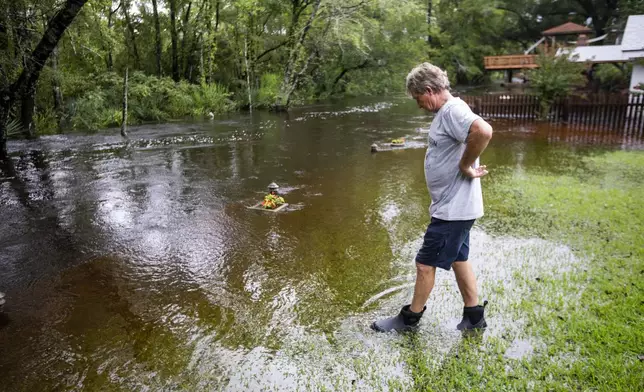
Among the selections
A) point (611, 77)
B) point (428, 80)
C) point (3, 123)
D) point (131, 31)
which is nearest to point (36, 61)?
point (3, 123)

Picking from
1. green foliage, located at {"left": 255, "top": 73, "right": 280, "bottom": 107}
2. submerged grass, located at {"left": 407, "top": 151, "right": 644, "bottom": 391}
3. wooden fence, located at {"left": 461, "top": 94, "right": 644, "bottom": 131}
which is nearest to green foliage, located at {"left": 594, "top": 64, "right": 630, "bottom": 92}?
wooden fence, located at {"left": 461, "top": 94, "right": 644, "bottom": 131}

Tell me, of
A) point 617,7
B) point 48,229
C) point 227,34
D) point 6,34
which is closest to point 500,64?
point 617,7

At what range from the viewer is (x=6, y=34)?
32.9ft

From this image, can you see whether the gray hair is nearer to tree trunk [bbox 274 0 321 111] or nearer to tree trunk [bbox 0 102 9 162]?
tree trunk [bbox 0 102 9 162]

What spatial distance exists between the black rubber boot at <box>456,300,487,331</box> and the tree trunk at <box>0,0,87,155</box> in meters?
7.91

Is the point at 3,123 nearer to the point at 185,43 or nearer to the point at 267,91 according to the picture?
the point at 267,91

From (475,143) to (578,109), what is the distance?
52.0 feet

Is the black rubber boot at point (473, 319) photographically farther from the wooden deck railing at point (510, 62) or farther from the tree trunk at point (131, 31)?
the wooden deck railing at point (510, 62)

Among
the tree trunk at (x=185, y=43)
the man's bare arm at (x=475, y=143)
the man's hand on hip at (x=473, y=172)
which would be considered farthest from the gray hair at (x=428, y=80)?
the tree trunk at (x=185, y=43)

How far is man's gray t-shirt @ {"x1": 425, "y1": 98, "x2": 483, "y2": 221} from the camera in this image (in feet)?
10.0

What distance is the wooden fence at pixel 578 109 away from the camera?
1498 centimetres

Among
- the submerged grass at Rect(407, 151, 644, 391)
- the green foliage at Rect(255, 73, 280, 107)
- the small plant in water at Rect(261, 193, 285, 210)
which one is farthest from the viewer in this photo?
the green foliage at Rect(255, 73, 280, 107)

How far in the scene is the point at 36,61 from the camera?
28.0 feet

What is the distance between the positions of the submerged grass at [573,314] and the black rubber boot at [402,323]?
0.26m
